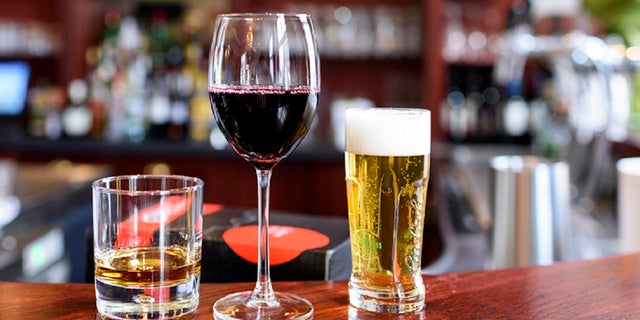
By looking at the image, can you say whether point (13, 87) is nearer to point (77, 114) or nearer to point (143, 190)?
point (77, 114)

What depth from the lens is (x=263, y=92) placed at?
729 millimetres

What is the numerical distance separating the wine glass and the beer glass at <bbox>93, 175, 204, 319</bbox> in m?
0.05

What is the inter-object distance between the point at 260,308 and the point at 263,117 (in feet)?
0.60

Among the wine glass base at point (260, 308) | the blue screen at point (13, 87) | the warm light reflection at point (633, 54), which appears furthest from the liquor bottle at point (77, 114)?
the wine glass base at point (260, 308)

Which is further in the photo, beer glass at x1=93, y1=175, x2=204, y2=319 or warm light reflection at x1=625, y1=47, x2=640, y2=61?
warm light reflection at x1=625, y1=47, x2=640, y2=61

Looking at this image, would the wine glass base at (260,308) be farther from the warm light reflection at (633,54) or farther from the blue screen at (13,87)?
the blue screen at (13,87)

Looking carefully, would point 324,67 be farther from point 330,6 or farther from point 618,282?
point 618,282

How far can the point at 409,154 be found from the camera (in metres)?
0.71

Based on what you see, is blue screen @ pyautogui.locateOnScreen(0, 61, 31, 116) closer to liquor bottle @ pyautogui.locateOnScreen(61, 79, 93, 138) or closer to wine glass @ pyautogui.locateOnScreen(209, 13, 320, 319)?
liquor bottle @ pyautogui.locateOnScreen(61, 79, 93, 138)

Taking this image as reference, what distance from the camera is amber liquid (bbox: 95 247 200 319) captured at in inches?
25.9

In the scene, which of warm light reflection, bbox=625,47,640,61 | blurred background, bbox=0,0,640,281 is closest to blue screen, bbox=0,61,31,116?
blurred background, bbox=0,0,640,281

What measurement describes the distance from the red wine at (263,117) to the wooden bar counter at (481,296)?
5.6 inches

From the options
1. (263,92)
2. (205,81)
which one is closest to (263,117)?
(263,92)

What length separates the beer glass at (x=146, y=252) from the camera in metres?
0.66
